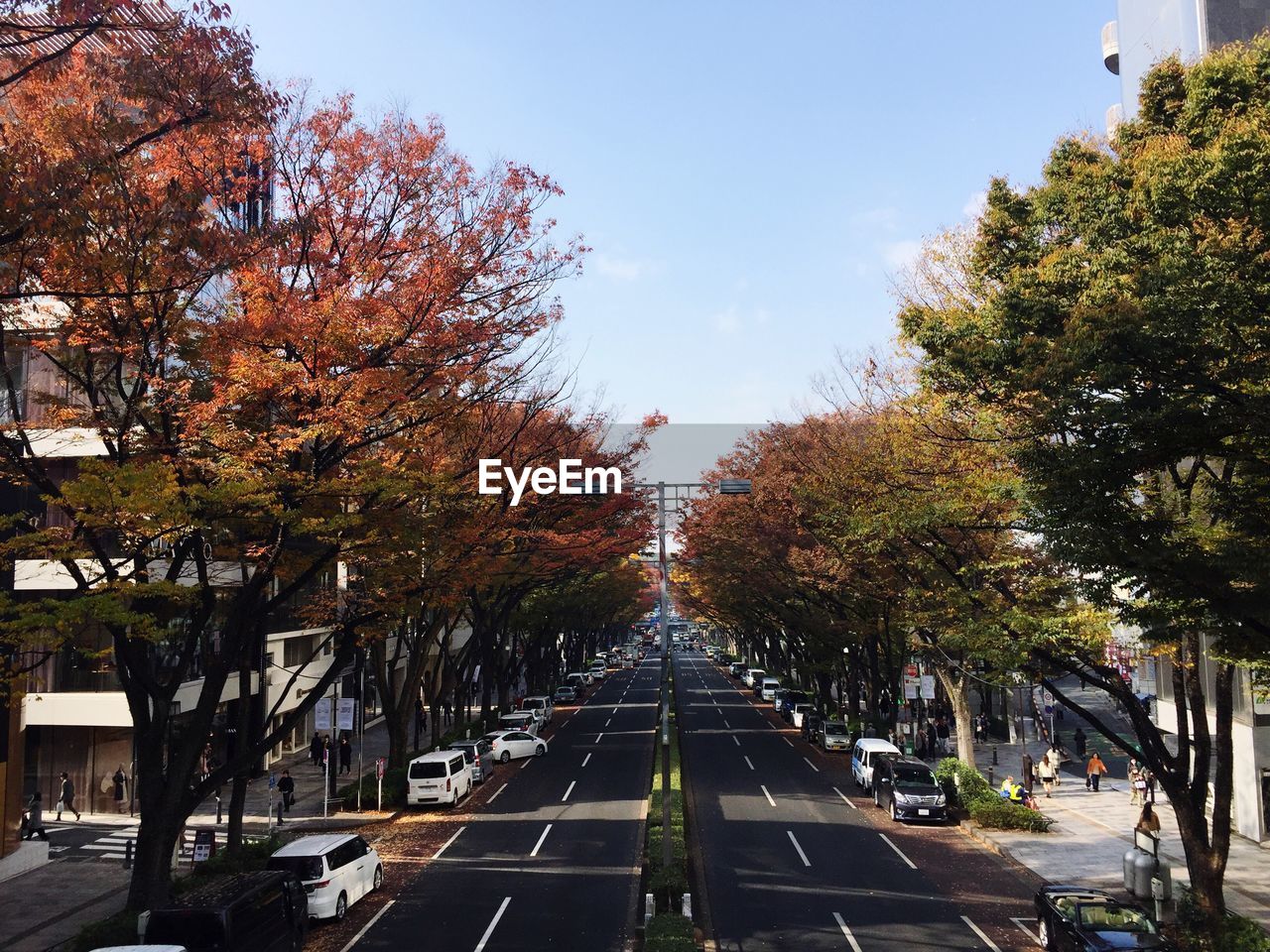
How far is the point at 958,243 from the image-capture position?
18219mm

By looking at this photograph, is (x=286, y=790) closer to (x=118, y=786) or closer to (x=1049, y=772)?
(x=118, y=786)

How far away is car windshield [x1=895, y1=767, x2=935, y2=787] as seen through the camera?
27.5 metres

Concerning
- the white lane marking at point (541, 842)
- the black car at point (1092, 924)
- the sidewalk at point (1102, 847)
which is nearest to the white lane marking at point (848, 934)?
the black car at point (1092, 924)

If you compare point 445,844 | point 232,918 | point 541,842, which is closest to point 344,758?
point 445,844

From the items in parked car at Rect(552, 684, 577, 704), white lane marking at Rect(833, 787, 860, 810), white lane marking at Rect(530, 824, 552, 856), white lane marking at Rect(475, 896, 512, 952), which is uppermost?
white lane marking at Rect(475, 896, 512, 952)

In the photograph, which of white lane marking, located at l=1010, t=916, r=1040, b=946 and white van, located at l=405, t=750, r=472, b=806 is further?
white van, located at l=405, t=750, r=472, b=806

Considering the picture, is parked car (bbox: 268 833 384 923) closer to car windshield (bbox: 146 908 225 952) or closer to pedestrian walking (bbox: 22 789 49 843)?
car windshield (bbox: 146 908 225 952)

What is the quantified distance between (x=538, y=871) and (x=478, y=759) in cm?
1291

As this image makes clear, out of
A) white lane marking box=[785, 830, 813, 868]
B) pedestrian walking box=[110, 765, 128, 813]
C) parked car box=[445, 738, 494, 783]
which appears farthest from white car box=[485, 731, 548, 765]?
white lane marking box=[785, 830, 813, 868]

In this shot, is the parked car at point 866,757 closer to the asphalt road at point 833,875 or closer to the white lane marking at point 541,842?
the asphalt road at point 833,875

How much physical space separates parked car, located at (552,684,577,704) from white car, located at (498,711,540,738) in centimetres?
1951

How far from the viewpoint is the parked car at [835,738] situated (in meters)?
41.5

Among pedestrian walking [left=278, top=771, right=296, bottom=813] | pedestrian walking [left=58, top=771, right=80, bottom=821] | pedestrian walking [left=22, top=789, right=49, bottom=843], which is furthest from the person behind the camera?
pedestrian walking [left=58, top=771, right=80, bottom=821]

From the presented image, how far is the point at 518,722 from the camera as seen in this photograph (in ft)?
142
